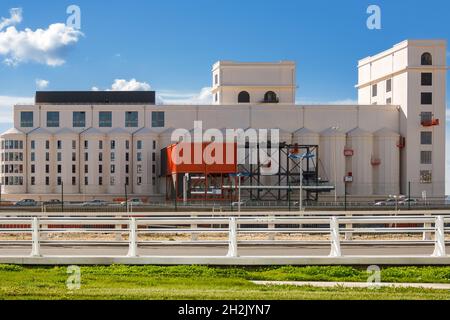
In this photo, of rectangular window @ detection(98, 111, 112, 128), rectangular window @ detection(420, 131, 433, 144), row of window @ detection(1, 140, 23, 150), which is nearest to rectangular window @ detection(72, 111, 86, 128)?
rectangular window @ detection(98, 111, 112, 128)

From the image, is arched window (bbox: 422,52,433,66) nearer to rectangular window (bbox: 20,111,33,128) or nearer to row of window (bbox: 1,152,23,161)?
rectangular window (bbox: 20,111,33,128)

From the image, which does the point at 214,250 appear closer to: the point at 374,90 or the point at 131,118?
the point at 131,118

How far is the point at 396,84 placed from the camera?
379 ft

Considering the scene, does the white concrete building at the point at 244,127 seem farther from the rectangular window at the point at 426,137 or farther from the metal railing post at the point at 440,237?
the metal railing post at the point at 440,237

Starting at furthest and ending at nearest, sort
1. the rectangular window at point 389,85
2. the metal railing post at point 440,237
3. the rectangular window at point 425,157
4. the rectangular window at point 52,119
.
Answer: the rectangular window at point 389,85, the rectangular window at point 52,119, the rectangular window at point 425,157, the metal railing post at point 440,237

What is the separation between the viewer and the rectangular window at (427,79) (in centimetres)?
11256

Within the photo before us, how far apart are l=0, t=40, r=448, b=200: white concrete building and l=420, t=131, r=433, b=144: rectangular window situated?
0.46ft

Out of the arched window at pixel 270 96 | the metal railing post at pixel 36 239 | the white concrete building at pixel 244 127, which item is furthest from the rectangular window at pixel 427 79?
the metal railing post at pixel 36 239

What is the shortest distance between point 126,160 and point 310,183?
26650mm

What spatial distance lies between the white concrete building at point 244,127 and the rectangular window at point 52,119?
144mm

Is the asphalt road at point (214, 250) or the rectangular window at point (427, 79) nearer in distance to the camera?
the asphalt road at point (214, 250)

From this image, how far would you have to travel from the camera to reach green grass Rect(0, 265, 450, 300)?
14.1 m
